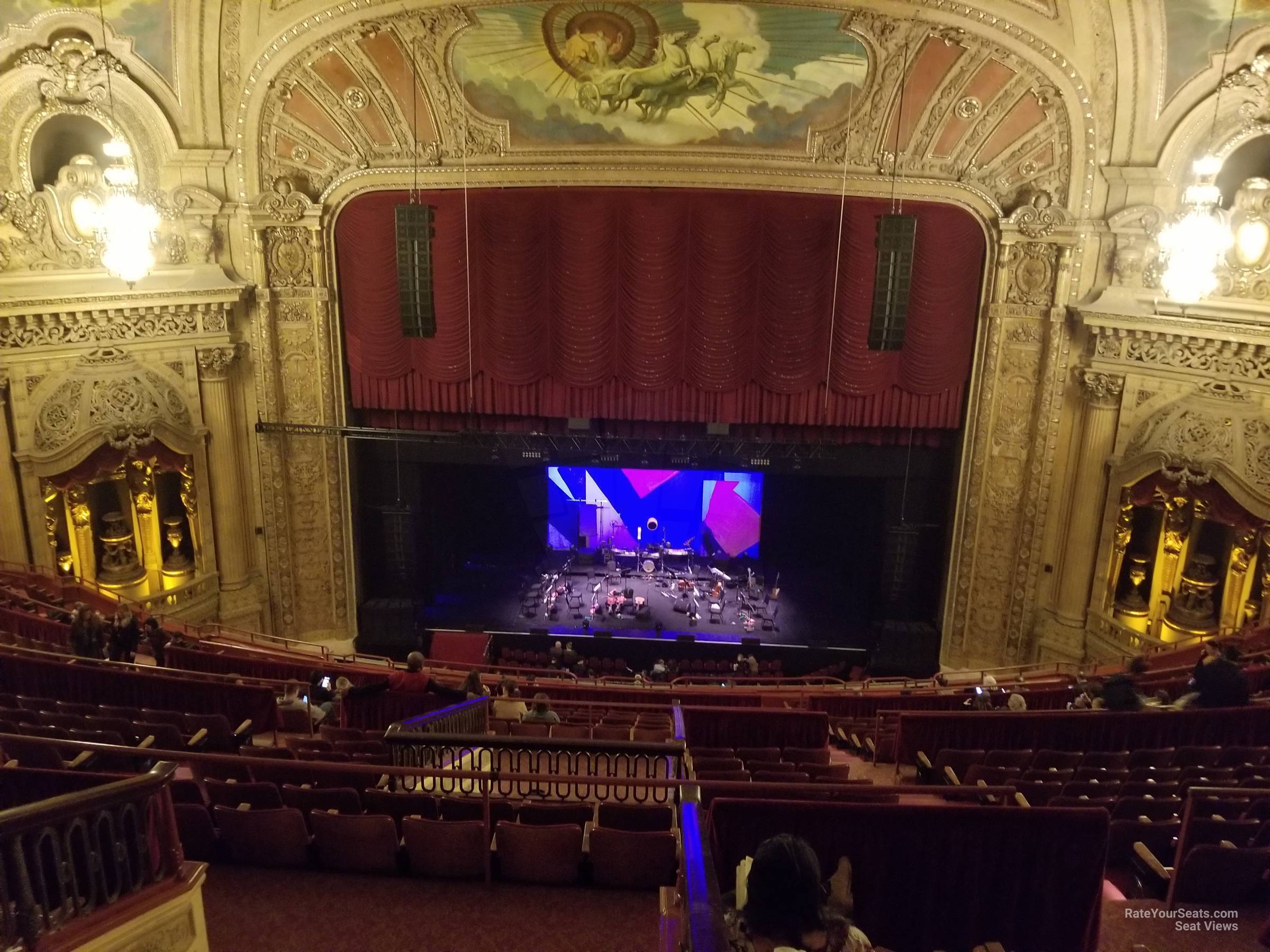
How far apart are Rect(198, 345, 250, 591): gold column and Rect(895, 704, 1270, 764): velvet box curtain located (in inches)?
472

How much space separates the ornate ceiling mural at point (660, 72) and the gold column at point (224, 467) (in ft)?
19.9

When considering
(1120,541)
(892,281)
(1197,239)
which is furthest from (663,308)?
(1120,541)

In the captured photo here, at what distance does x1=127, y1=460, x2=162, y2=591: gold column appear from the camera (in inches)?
550

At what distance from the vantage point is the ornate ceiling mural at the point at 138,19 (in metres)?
11.5

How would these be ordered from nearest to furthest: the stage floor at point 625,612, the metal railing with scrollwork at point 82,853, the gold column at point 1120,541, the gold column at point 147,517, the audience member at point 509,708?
the metal railing with scrollwork at point 82,853 < the audience member at point 509,708 < the gold column at point 1120,541 < the gold column at point 147,517 < the stage floor at point 625,612

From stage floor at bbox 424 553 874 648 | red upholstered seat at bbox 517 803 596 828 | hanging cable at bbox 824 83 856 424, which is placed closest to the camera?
red upholstered seat at bbox 517 803 596 828

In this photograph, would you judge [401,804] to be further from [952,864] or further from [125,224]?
[125,224]

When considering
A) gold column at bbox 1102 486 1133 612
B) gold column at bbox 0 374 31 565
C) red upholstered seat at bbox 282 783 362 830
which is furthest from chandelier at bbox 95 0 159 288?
gold column at bbox 1102 486 1133 612

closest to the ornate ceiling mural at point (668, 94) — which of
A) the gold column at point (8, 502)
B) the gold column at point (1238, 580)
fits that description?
the gold column at point (8, 502)

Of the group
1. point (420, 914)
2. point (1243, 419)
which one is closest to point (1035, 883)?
point (420, 914)

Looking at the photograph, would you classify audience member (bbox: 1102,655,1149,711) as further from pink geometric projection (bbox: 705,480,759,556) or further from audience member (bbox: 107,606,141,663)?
pink geometric projection (bbox: 705,480,759,556)

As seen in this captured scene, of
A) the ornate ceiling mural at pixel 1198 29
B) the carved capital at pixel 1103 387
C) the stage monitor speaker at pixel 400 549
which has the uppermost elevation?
the ornate ceiling mural at pixel 1198 29

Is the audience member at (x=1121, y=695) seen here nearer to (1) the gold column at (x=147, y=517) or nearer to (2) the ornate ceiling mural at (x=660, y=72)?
(2) the ornate ceiling mural at (x=660, y=72)

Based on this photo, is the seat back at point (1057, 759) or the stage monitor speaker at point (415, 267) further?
the stage monitor speaker at point (415, 267)
